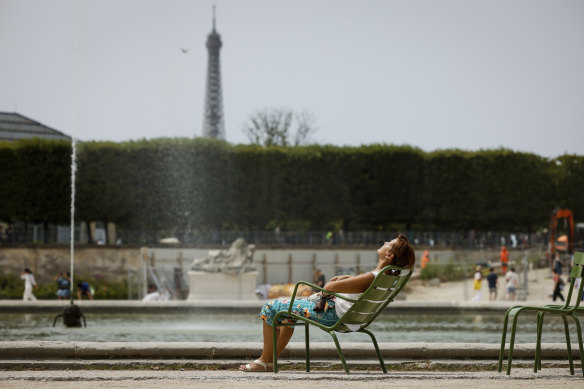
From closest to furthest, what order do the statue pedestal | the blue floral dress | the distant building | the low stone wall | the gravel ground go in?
the gravel ground → the blue floral dress → the statue pedestal → the low stone wall → the distant building

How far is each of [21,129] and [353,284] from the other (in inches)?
1728

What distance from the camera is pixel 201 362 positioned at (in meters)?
→ 5.89

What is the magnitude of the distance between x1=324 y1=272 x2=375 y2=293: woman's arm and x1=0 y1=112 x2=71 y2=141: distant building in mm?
42264

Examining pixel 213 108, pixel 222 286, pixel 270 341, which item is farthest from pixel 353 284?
pixel 213 108

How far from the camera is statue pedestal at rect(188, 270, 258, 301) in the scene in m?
19.9

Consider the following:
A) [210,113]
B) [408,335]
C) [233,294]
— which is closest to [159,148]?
[233,294]

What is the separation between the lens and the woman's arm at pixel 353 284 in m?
5.07

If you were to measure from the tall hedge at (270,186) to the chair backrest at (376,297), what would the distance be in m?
31.0

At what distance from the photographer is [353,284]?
16.7ft

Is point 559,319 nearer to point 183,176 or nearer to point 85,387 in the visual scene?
point 85,387

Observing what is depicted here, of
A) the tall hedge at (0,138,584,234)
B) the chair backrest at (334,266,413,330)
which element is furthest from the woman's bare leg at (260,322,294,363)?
the tall hedge at (0,138,584,234)

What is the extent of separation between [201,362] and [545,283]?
21.5 meters

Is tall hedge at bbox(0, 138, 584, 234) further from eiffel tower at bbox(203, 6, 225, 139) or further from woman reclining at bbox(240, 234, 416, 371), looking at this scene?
eiffel tower at bbox(203, 6, 225, 139)

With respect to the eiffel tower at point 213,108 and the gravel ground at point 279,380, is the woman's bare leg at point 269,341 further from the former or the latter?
the eiffel tower at point 213,108
